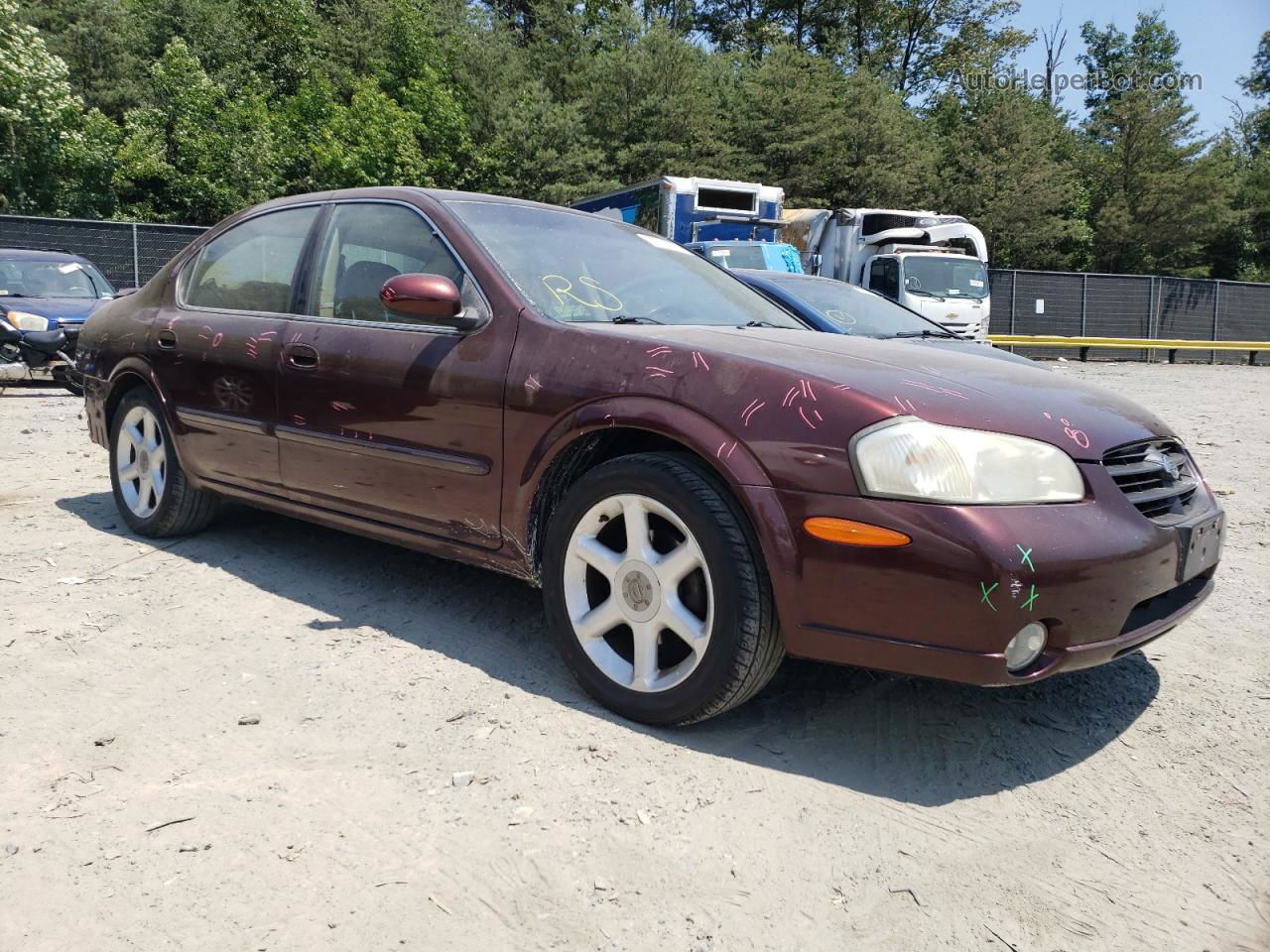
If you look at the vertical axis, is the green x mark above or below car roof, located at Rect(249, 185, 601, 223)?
below

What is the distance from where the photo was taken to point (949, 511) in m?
2.35

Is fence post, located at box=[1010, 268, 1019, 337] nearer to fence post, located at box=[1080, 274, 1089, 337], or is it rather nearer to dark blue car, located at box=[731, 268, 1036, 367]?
fence post, located at box=[1080, 274, 1089, 337]

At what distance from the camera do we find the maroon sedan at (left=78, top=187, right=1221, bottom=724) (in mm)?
2410

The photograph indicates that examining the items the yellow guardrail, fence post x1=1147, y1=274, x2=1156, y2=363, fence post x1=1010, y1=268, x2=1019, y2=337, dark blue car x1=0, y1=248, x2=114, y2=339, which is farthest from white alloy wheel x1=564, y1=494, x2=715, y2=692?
fence post x1=1147, y1=274, x2=1156, y2=363

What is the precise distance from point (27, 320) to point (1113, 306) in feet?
77.9

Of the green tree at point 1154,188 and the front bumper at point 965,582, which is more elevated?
the green tree at point 1154,188

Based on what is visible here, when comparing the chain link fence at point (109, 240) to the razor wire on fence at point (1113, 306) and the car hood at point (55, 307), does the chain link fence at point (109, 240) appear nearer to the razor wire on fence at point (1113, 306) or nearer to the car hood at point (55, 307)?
the razor wire on fence at point (1113, 306)

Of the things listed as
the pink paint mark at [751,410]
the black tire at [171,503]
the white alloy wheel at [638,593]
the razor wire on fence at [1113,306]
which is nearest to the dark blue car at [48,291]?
the razor wire on fence at [1113,306]

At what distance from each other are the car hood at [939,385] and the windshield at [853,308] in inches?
128

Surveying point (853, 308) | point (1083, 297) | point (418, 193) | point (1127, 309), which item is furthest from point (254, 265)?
point (1127, 309)

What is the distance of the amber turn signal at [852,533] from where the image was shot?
238cm

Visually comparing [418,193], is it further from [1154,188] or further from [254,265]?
[1154,188]

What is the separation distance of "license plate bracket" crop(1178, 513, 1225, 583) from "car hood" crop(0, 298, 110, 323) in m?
11.1

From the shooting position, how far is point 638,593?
110 inches
